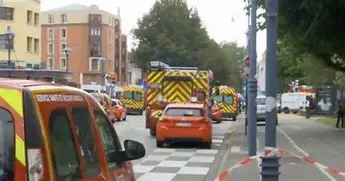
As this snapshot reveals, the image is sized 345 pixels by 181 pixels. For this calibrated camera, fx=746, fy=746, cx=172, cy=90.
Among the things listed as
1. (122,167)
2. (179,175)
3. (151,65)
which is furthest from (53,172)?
(151,65)

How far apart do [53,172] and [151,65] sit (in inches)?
1009

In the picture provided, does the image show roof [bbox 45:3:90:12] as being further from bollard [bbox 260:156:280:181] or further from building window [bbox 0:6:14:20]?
bollard [bbox 260:156:280:181]

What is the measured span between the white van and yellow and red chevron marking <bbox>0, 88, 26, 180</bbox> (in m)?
72.9

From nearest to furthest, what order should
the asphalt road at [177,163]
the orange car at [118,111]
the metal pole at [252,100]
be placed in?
the asphalt road at [177,163]
the metal pole at [252,100]
the orange car at [118,111]

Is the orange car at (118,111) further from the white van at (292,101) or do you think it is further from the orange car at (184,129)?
the white van at (292,101)

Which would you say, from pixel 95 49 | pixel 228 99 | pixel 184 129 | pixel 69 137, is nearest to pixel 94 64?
pixel 95 49

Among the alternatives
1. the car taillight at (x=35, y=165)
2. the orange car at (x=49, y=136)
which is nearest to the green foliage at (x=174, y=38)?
the orange car at (x=49, y=136)

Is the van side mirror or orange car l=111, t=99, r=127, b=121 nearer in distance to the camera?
the van side mirror

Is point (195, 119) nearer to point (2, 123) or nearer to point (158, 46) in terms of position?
point (2, 123)

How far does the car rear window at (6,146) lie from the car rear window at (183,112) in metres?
20.4

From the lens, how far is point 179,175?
16078 mm

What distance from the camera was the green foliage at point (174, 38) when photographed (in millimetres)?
82500

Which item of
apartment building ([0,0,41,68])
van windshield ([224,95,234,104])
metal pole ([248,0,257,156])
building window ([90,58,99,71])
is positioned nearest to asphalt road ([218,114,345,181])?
metal pole ([248,0,257,156])

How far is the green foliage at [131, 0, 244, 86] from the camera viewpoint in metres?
82.5
